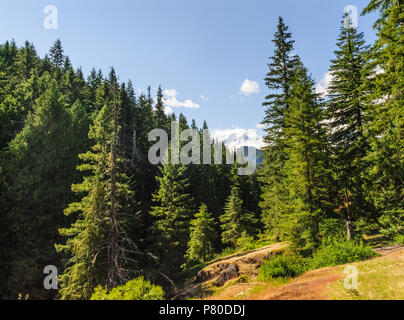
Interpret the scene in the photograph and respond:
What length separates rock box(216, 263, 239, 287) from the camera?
60.1ft

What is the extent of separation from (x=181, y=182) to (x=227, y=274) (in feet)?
51.1

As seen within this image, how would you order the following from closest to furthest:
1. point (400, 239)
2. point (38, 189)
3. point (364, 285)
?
1. point (364, 285)
2. point (400, 239)
3. point (38, 189)

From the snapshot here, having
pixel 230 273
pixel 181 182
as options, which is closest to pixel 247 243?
pixel 230 273

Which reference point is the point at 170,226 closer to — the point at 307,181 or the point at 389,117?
the point at 307,181

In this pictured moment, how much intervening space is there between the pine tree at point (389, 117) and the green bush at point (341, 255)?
2953 mm

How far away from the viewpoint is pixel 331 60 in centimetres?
1988

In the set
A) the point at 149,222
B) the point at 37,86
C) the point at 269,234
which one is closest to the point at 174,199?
the point at 149,222

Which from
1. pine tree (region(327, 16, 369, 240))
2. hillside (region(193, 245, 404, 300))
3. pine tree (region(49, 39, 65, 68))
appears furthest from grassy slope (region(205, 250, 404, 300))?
pine tree (region(49, 39, 65, 68))

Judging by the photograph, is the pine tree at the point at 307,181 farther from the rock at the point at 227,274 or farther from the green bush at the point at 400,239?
the rock at the point at 227,274

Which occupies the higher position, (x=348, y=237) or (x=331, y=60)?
(x=331, y=60)

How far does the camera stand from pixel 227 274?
1864 centimetres

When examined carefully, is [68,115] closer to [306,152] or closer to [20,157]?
[20,157]

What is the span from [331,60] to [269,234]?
17759 mm

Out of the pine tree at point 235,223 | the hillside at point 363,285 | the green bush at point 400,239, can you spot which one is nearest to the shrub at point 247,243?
the pine tree at point 235,223
